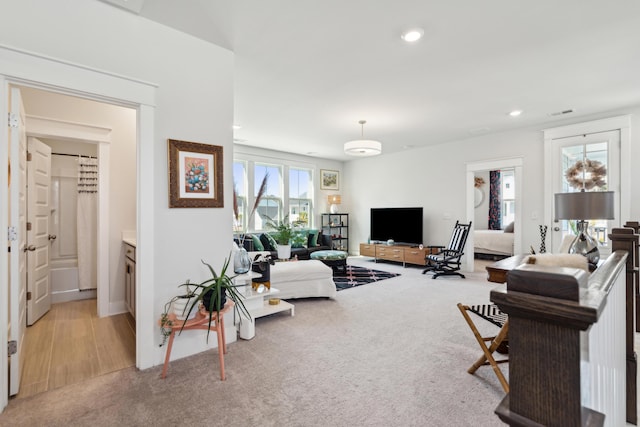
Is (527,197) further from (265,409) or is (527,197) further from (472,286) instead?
(265,409)

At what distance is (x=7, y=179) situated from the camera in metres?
1.90

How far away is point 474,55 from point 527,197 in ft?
11.1

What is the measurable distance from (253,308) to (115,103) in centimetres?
216

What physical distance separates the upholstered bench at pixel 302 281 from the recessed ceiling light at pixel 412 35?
2819 mm

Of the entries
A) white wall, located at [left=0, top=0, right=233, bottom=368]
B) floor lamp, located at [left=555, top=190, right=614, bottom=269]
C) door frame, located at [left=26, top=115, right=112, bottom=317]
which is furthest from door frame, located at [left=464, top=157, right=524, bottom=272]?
door frame, located at [left=26, top=115, right=112, bottom=317]

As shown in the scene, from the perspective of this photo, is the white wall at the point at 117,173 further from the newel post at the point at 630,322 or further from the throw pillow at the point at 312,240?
the newel post at the point at 630,322

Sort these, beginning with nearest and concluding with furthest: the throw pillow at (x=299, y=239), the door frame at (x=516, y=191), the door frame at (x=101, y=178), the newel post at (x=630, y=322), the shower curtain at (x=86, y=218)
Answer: the newel post at (x=630, y=322) < the door frame at (x=101, y=178) < the shower curtain at (x=86, y=218) < the door frame at (x=516, y=191) < the throw pillow at (x=299, y=239)

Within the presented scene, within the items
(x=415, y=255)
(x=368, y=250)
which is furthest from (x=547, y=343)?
(x=368, y=250)

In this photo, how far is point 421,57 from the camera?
2979 mm

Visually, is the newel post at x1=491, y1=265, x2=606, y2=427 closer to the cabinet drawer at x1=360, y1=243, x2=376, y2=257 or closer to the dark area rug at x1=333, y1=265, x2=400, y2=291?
the dark area rug at x1=333, y1=265, x2=400, y2=291

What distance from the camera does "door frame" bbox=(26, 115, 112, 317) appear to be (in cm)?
334

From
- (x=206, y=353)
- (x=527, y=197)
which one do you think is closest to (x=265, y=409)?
(x=206, y=353)

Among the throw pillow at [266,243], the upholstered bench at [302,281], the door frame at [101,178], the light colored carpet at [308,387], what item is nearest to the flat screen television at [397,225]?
the throw pillow at [266,243]

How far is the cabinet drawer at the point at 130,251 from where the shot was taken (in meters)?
3.21
